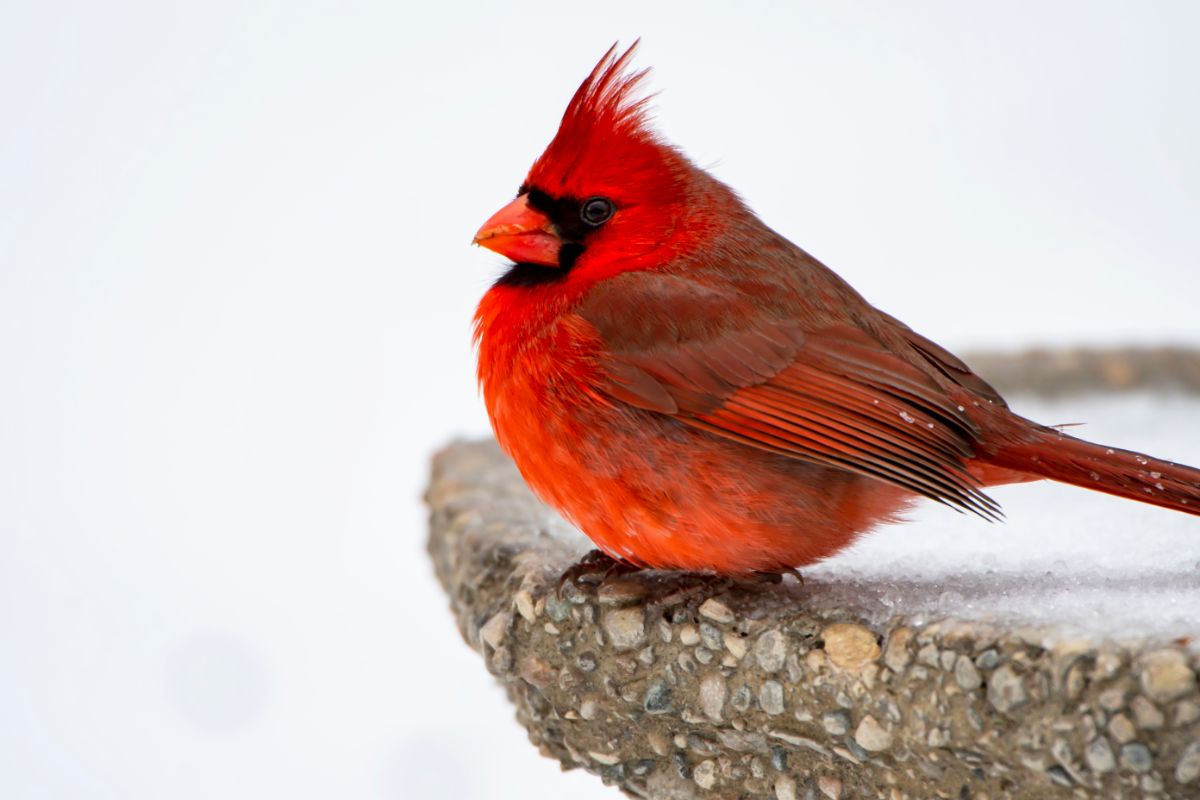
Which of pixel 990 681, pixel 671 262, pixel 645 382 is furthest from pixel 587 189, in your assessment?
pixel 990 681

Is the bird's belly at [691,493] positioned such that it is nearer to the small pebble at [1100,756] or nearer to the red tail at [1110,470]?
the red tail at [1110,470]

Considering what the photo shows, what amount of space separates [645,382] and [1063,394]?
2.18 metres

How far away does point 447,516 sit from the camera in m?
2.71

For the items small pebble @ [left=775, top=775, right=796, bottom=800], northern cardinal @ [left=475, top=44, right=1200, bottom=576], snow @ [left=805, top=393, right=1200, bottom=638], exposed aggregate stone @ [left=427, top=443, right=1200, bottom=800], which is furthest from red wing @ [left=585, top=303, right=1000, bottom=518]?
small pebble @ [left=775, top=775, right=796, bottom=800]

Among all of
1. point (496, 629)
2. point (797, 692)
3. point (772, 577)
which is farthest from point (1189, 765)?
point (496, 629)

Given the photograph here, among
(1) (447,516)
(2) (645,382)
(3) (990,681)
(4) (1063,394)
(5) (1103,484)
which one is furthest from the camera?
(4) (1063,394)

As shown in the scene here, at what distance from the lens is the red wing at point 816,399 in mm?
1962

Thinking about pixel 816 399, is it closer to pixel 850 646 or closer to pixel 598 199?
pixel 850 646

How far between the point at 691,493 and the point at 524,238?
0.55 meters

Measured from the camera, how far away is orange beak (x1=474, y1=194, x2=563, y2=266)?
2.28 m

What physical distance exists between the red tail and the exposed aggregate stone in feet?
1.27

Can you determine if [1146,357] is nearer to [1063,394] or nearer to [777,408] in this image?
[1063,394]

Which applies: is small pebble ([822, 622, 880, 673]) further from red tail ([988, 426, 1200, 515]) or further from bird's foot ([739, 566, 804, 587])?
red tail ([988, 426, 1200, 515])

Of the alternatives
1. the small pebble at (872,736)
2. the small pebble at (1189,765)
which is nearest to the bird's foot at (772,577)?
the small pebble at (872,736)
